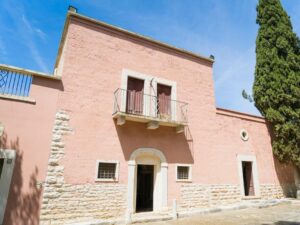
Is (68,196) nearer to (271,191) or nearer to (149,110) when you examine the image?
(149,110)

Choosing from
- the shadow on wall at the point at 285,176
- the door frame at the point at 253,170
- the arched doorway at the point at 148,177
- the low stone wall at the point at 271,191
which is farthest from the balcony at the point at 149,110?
the shadow on wall at the point at 285,176

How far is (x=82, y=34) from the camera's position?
9.40m

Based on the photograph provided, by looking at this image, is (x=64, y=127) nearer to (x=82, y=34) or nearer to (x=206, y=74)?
(x=82, y=34)

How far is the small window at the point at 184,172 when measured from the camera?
9844mm

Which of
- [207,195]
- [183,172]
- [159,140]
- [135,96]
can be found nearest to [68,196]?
[159,140]

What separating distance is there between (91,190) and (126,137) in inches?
97.4

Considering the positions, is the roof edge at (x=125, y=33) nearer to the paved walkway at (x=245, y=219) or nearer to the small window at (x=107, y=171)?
the small window at (x=107, y=171)

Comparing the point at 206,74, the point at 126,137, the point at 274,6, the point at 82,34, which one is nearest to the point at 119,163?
the point at 126,137

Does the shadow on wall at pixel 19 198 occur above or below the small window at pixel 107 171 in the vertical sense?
below

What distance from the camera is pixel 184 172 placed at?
10016 mm

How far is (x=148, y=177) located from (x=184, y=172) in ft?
5.82

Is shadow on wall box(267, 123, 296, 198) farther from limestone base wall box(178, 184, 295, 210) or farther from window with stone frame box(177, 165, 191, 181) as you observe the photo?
window with stone frame box(177, 165, 191, 181)

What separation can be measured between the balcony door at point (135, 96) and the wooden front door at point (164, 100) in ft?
3.09

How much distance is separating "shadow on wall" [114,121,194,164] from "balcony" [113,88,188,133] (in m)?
0.33
